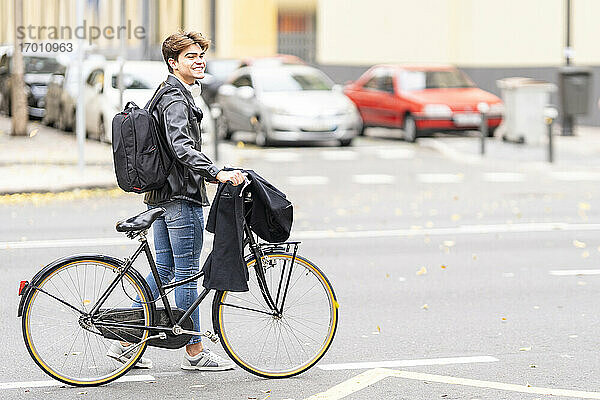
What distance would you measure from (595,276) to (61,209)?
21.6 ft

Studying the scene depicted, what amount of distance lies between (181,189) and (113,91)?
589 inches

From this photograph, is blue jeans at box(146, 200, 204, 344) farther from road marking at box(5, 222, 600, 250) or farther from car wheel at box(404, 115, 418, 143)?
car wheel at box(404, 115, 418, 143)

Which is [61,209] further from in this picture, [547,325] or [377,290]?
[547,325]

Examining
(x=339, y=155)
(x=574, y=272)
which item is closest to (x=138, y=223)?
(x=574, y=272)

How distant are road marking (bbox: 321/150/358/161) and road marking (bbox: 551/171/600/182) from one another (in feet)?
12.8

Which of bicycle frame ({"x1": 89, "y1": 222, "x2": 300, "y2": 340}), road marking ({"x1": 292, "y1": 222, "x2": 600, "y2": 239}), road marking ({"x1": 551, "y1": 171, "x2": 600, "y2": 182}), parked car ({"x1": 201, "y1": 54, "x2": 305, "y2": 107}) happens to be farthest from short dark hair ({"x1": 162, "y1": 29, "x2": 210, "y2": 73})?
parked car ({"x1": 201, "y1": 54, "x2": 305, "y2": 107})

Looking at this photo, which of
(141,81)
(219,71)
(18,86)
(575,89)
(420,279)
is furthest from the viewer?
(219,71)

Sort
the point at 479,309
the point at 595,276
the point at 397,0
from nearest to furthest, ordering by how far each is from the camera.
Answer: the point at 479,309 → the point at 595,276 → the point at 397,0

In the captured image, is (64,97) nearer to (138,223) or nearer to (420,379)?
(138,223)

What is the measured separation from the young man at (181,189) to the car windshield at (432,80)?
1799 cm

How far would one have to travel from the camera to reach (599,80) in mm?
26219

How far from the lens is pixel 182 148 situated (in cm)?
610

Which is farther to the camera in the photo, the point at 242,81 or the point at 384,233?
the point at 242,81

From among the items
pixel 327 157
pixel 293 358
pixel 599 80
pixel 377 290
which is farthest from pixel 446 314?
pixel 599 80
